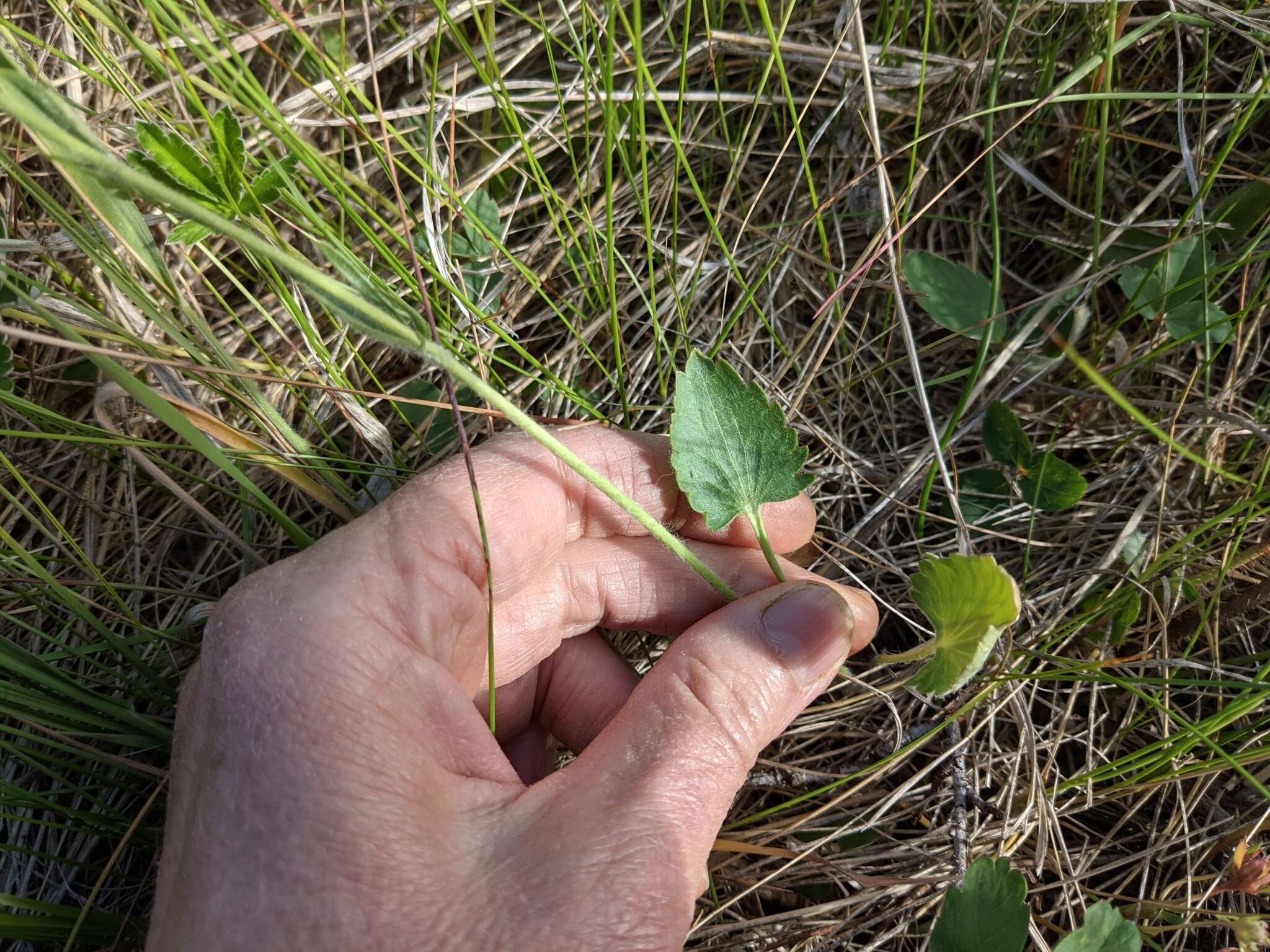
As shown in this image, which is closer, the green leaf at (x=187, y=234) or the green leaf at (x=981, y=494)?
the green leaf at (x=187, y=234)

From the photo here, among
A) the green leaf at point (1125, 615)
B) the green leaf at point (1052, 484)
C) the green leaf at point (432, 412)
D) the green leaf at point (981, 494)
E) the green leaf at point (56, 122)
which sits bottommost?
the green leaf at point (1125, 615)

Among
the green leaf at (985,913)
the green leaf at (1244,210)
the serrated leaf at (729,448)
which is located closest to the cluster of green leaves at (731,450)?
the serrated leaf at (729,448)

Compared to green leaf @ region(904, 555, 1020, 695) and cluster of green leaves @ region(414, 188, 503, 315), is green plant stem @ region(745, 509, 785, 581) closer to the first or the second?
green leaf @ region(904, 555, 1020, 695)

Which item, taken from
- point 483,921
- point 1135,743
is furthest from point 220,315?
point 1135,743

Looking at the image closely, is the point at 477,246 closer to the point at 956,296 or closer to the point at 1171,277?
the point at 956,296

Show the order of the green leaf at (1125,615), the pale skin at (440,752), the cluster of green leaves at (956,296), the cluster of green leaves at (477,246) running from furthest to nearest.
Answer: the cluster of green leaves at (477,246), the cluster of green leaves at (956,296), the green leaf at (1125,615), the pale skin at (440,752)

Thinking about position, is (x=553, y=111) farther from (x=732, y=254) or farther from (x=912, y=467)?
(x=912, y=467)

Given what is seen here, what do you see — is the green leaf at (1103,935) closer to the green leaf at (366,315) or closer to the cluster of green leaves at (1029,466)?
the cluster of green leaves at (1029,466)
